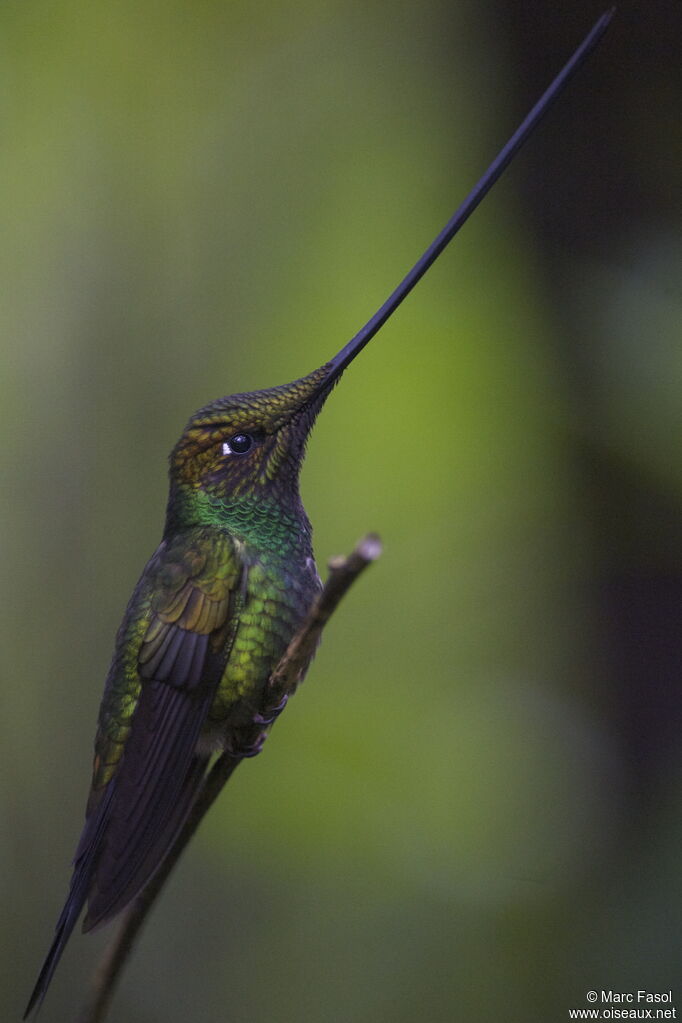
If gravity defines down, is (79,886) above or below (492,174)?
below

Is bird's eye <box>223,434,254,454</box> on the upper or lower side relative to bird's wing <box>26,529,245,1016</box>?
upper

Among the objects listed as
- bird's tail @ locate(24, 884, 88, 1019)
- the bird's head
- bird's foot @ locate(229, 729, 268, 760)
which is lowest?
bird's tail @ locate(24, 884, 88, 1019)

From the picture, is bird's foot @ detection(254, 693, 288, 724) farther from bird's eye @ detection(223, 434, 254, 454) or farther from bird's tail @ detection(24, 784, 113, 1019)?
bird's eye @ detection(223, 434, 254, 454)

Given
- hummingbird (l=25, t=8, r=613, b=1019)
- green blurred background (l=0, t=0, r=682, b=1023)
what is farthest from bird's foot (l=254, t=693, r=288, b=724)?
green blurred background (l=0, t=0, r=682, b=1023)

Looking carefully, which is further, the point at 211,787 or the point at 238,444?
the point at 238,444

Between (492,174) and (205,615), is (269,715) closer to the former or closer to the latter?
(205,615)

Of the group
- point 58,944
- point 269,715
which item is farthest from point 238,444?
point 58,944

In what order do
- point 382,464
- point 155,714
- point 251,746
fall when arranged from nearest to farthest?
point 155,714 → point 251,746 → point 382,464

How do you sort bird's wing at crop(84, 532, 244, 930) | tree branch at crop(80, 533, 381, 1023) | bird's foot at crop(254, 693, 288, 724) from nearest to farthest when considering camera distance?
1. tree branch at crop(80, 533, 381, 1023)
2. bird's wing at crop(84, 532, 244, 930)
3. bird's foot at crop(254, 693, 288, 724)

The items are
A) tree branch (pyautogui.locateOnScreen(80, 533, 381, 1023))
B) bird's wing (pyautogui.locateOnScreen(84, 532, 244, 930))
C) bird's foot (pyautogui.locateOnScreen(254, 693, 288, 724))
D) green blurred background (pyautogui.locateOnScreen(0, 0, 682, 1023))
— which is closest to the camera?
tree branch (pyautogui.locateOnScreen(80, 533, 381, 1023))
